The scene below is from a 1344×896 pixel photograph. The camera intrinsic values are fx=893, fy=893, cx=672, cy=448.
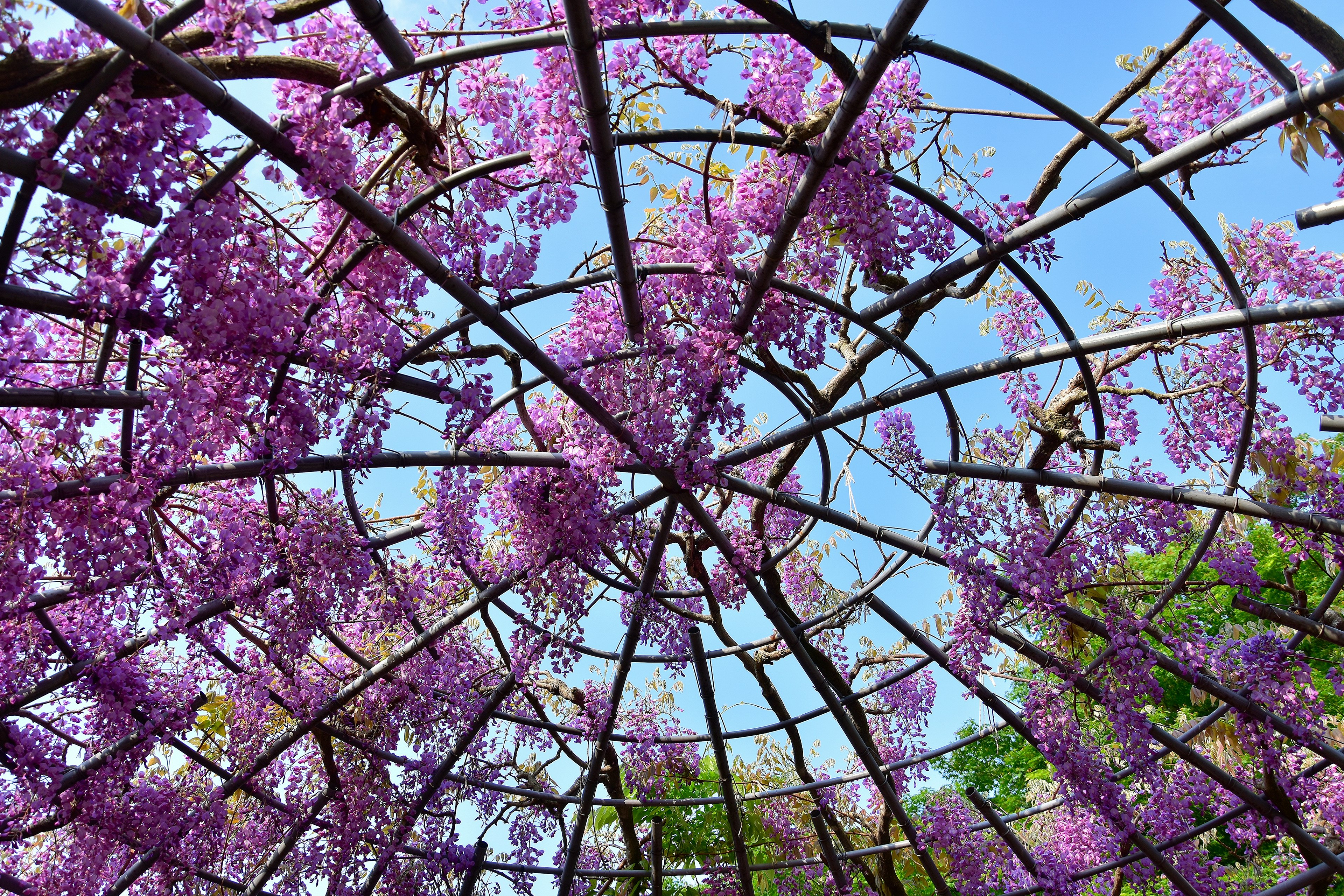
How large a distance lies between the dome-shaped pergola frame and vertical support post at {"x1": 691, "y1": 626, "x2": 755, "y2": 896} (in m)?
0.02

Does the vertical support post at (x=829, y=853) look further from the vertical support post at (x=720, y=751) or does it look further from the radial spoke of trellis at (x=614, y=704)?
the radial spoke of trellis at (x=614, y=704)

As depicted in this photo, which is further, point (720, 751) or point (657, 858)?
point (657, 858)

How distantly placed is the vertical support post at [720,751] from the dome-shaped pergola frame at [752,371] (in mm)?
19

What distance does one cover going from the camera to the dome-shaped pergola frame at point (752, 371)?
125 inches

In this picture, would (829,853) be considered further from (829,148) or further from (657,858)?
(829,148)

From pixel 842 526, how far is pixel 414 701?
309cm

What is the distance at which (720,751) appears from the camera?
645 centimetres

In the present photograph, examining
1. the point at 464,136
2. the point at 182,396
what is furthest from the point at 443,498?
the point at 464,136

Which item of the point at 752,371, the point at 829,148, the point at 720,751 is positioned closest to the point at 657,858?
the point at 720,751

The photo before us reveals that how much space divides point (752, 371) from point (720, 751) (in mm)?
2923

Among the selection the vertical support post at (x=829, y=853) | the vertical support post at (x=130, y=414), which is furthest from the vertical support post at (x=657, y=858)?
the vertical support post at (x=130, y=414)

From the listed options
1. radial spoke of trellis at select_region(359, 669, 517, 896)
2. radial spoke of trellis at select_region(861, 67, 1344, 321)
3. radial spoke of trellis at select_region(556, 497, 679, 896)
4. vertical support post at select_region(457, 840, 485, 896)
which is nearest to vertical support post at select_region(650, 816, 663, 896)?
radial spoke of trellis at select_region(556, 497, 679, 896)

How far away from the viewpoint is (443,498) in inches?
190

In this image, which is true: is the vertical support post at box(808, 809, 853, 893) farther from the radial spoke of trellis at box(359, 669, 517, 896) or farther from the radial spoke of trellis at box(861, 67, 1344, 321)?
the radial spoke of trellis at box(861, 67, 1344, 321)
